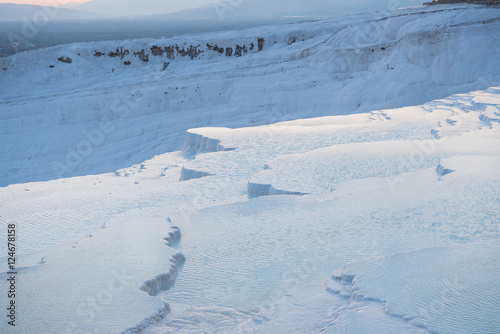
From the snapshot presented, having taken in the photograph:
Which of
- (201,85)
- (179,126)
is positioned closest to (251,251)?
(179,126)
